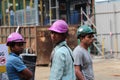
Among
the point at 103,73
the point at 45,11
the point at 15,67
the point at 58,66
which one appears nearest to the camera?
the point at 58,66

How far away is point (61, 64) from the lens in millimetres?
4613

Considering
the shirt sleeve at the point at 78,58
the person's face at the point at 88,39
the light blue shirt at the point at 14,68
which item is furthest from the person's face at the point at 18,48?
the person's face at the point at 88,39

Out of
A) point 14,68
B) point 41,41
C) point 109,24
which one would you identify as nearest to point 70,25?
point 41,41

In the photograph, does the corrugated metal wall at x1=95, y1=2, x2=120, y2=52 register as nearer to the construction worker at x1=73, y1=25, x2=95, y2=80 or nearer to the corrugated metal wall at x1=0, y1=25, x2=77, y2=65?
the corrugated metal wall at x1=0, y1=25, x2=77, y2=65

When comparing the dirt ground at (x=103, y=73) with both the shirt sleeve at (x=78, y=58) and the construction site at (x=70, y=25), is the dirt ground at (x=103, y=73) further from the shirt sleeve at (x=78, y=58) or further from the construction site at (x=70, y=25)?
the shirt sleeve at (x=78, y=58)

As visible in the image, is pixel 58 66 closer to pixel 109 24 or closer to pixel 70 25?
pixel 70 25

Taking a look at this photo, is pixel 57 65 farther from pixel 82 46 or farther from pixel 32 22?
pixel 32 22

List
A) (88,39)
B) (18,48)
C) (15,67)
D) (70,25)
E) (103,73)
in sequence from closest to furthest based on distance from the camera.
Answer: (15,67), (18,48), (88,39), (103,73), (70,25)

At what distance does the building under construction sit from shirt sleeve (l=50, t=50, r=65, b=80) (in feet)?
82.2

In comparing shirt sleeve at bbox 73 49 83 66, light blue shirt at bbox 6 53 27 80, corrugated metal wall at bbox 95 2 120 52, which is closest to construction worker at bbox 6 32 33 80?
light blue shirt at bbox 6 53 27 80

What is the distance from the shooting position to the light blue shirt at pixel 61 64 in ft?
15.1

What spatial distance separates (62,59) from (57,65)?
9 cm

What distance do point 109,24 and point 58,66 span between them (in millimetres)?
23041

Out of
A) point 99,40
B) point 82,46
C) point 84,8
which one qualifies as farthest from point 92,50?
point 82,46
